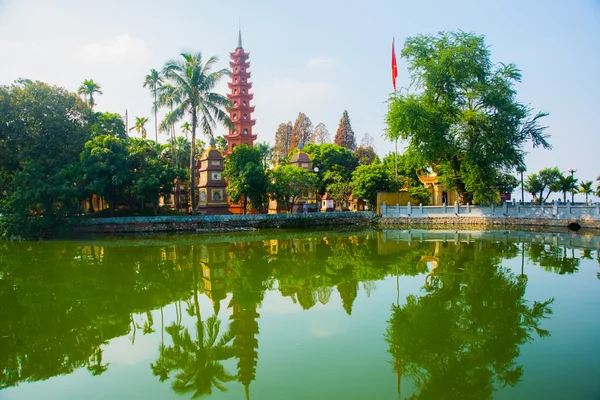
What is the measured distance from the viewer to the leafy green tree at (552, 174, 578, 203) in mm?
30531

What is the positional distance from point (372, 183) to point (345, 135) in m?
20.9

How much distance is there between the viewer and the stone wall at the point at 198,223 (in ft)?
78.5

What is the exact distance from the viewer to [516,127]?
993 inches

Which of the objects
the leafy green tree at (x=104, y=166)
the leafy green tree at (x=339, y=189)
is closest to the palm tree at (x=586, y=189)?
the leafy green tree at (x=339, y=189)

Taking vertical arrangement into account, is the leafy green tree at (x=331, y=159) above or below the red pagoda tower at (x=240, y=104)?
below

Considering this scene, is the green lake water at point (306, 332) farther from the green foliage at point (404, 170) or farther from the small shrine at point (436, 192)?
the green foliage at point (404, 170)

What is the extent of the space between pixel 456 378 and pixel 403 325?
5.73 feet

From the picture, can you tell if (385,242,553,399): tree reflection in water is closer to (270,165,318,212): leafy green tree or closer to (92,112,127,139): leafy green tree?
(270,165,318,212): leafy green tree

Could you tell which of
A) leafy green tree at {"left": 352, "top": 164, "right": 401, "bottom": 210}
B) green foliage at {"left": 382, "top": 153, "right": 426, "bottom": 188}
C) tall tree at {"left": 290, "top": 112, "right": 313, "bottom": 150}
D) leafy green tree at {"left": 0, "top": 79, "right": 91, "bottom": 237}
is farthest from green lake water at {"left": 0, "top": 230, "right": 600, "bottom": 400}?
tall tree at {"left": 290, "top": 112, "right": 313, "bottom": 150}

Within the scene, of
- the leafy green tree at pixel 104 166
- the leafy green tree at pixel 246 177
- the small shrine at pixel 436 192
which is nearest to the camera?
the leafy green tree at pixel 104 166

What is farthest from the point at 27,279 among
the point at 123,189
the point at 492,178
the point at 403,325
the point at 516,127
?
the point at 516,127

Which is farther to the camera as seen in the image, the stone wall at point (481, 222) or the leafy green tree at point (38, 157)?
the stone wall at point (481, 222)

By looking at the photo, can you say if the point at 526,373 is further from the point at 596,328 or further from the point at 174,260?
the point at 174,260

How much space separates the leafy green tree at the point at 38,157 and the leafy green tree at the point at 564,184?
1269 inches
